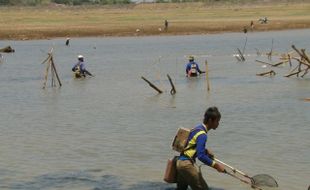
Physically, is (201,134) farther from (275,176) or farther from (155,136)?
(155,136)

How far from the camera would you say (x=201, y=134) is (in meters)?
10.5

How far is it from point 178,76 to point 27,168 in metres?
20.9

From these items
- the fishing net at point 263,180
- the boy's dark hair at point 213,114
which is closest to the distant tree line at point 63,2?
the fishing net at point 263,180

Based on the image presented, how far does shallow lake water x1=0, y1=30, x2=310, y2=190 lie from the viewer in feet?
47.9

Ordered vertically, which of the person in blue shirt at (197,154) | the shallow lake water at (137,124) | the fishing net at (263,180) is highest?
the person in blue shirt at (197,154)

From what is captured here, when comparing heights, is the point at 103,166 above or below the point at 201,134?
below

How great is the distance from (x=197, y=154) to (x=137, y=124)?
10.6 m

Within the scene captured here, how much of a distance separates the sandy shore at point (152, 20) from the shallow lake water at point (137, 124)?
31.0 metres

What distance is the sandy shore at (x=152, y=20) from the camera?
74812 mm

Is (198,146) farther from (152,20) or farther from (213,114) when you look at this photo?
(152,20)

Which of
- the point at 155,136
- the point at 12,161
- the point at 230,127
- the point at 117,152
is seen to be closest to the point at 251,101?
the point at 230,127

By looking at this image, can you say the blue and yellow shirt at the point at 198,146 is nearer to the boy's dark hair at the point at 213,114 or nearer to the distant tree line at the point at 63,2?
the boy's dark hair at the point at 213,114

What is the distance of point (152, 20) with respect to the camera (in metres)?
88.6

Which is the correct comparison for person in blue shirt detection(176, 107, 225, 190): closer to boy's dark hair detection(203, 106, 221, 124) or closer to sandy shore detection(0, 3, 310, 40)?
boy's dark hair detection(203, 106, 221, 124)
